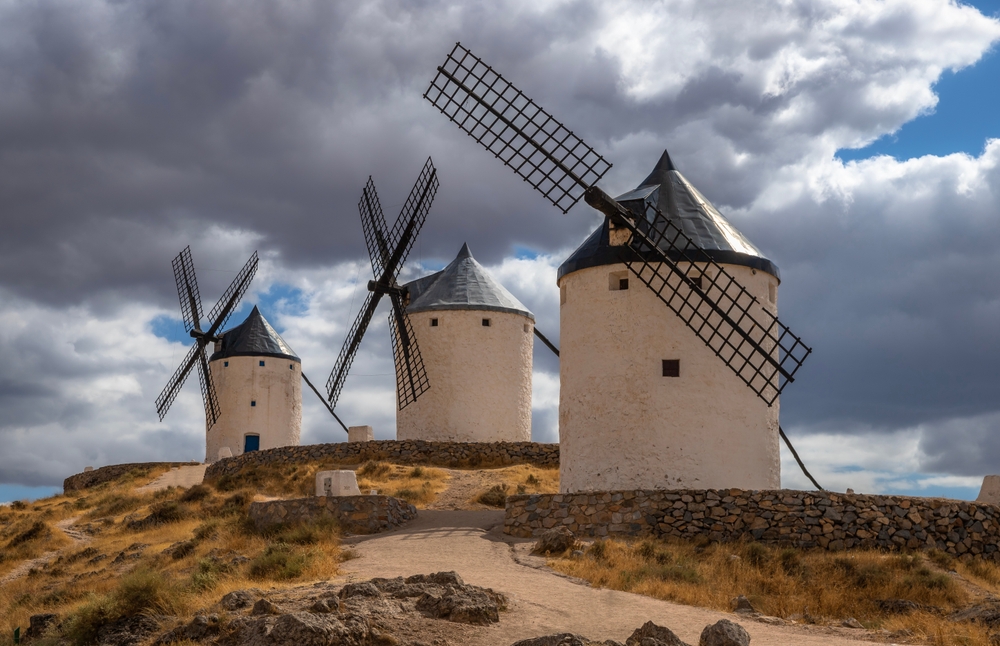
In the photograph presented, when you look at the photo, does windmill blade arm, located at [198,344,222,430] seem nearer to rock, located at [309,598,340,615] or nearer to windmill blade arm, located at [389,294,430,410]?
windmill blade arm, located at [389,294,430,410]

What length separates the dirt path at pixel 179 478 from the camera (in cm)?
2809

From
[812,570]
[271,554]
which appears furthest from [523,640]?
[812,570]

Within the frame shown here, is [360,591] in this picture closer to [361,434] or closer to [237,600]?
[237,600]

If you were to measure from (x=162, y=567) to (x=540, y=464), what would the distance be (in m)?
11.6

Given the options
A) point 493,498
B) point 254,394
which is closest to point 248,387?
point 254,394

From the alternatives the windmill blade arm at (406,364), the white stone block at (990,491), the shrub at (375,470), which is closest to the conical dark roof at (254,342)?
the windmill blade arm at (406,364)

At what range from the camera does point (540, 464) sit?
24938mm

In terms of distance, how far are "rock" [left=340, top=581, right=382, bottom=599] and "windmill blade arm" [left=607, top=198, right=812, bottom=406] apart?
8.44m

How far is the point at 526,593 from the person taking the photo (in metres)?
10.9

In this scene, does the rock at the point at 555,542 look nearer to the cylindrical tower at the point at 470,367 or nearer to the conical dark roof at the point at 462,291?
the cylindrical tower at the point at 470,367

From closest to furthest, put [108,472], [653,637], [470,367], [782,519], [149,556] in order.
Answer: [653,637] < [782,519] < [149,556] < [470,367] < [108,472]

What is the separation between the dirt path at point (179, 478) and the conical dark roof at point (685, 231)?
49.3 feet

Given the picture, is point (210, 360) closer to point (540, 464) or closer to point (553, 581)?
point (540, 464)

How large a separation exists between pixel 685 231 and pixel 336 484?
24.1ft
